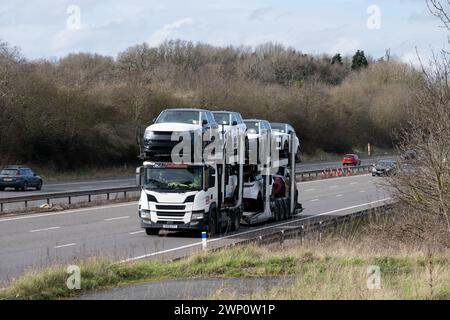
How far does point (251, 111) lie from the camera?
295 feet

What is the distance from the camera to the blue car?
46375 mm

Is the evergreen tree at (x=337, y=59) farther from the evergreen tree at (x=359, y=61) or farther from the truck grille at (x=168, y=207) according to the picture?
the truck grille at (x=168, y=207)

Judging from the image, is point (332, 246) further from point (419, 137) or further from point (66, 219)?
point (66, 219)

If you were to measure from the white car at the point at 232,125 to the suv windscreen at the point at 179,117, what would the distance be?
46.8 inches

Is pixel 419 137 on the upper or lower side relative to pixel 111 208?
upper

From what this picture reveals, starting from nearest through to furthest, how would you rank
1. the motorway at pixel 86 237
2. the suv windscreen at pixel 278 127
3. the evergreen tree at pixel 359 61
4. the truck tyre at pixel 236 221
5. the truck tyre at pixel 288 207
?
the motorway at pixel 86 237, the truck tyre at pixel 236 221, the truck tyre at pixel 288 207, the suv windscreen at pixel 278 127, the evergreen tree at pixel 359 61

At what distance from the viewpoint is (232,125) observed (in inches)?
1105

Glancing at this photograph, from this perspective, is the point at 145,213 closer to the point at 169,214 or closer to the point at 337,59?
the point at 169,214

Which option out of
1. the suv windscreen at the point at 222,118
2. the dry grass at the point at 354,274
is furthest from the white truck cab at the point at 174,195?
the dry grass at the point at 354,274

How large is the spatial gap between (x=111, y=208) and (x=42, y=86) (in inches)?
1048

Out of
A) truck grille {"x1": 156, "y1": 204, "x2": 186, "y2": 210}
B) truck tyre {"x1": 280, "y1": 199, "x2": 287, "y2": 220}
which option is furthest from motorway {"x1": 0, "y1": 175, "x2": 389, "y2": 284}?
truck tyre {"x1": 280, "y1": 199, "x2": 287, "y2": 220}

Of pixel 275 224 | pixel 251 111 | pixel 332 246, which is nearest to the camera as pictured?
pixel 332 246

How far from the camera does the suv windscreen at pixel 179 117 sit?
1017 inches
